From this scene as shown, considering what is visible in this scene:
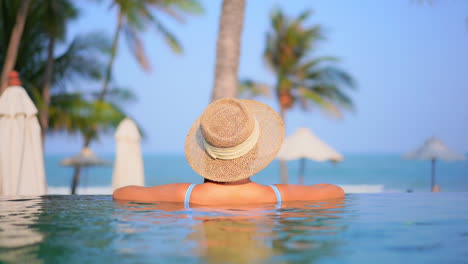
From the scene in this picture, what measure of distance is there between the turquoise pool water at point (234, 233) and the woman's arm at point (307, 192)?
0.37 feet

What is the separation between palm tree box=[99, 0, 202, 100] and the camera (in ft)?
70.9

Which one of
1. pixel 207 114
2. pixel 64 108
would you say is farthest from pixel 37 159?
pixel 64 108

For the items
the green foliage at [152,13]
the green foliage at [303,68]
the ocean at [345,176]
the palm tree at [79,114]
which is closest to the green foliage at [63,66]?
the palm tree at [79,114]

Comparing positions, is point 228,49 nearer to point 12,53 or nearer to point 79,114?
point 12,53

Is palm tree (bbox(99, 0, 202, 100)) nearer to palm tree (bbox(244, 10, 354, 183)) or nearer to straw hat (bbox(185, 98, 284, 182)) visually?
palm tree (bbox(244, 10, 354, 183))

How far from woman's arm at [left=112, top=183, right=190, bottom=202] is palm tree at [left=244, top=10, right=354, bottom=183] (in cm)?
2185

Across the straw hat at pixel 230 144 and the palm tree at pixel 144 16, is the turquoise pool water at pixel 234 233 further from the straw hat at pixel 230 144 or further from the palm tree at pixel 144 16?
the palm tree at pixel 144 16

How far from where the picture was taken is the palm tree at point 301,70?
2669 centimetres

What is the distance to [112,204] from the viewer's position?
4.79 metres

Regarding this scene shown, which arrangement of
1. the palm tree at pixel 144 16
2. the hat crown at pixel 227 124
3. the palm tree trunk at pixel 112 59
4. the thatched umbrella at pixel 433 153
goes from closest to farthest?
1. the hat crown at pixel 227 124
2. the thatched umbrella at pixel 433 153
3. the palm tree trunk at pixel 112 59
4. the palm tree at pixel 144 16

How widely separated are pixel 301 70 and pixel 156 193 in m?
23.5

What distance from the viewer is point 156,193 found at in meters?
4.68

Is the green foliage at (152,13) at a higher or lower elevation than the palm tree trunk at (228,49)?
higher

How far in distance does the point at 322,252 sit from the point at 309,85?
2515 centimetres
